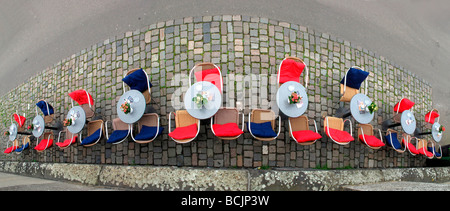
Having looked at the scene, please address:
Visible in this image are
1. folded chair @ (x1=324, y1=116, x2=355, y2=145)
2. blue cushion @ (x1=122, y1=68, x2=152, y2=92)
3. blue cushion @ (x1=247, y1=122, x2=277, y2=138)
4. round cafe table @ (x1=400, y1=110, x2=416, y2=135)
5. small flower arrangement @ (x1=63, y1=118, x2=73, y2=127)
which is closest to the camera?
blue cushion @ (x1=247, y1=122, x2=277, y2=138)

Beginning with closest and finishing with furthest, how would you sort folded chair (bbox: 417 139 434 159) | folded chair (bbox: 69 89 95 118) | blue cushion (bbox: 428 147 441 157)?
1. folded chair (bbox: 69 89 95 118)
2. folded chair (bbox: 417 139 434 159)
3. blue cushion (bbox: 428 147 441 157)

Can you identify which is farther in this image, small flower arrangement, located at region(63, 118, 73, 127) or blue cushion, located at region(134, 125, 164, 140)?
small flower arrangement, located at region(63, 118, 73, 127)

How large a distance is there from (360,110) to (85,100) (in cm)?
647

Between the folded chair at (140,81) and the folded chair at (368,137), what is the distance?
4.87 meters

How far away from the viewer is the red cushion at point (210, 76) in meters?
4.37

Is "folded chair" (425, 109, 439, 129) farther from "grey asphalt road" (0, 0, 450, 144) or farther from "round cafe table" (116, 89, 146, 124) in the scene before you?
"round cafe table" (116, 89, 146, 124)

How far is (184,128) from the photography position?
4309mm

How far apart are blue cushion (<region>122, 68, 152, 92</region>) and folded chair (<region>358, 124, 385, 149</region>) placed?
16.4ft

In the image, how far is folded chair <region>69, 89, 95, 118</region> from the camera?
5.20m

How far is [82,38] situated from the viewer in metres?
6.05

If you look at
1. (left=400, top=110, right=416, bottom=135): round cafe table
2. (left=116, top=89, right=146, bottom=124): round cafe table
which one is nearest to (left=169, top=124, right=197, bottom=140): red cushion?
(left=116, top=89, right=146, bottom=124): round cafe table

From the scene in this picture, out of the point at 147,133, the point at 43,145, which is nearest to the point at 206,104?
the point at 147,133

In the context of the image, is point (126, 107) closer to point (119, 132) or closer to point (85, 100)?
point (119, 132)

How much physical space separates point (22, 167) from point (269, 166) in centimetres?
753
